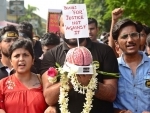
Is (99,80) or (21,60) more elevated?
(21,60)

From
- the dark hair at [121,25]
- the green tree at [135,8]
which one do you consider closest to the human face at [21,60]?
the dark hair at [121,25]

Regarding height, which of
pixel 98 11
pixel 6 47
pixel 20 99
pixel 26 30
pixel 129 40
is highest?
pixel 98 11

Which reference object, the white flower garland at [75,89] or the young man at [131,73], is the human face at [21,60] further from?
the young man at [131,73]

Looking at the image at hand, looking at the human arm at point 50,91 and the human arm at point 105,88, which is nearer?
the human arm at point 105,88

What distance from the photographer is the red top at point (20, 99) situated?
3.80 metres

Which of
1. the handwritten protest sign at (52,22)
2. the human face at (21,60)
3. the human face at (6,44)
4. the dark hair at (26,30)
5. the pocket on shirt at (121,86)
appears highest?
the handwritten protest sign at (52,22)

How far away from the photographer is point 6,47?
4.73 m

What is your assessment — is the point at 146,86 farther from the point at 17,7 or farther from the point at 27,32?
the point at 17,7

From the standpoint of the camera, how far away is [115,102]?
3998 millimetres

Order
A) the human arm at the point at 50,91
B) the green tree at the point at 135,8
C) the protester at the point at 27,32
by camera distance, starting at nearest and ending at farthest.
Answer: the human arm at the point at 50,91 → the protester at the point at 27,32 → the green tree at the point at 135,8

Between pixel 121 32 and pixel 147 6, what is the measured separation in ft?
44.9

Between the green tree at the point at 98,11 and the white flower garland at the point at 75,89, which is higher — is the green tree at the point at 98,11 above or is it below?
above

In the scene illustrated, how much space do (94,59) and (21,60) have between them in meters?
0.77

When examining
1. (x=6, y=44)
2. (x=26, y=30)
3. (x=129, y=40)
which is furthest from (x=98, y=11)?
(x=129, y=40)
